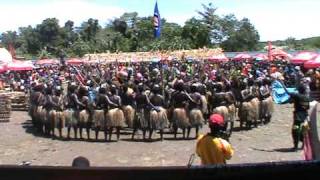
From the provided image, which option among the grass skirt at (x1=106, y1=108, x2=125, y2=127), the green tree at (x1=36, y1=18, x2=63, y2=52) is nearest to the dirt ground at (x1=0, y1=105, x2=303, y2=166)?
the grass skirt at (x1=106, y1=108, x2=125, y2=127)

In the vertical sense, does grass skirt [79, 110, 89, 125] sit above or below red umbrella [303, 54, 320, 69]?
below

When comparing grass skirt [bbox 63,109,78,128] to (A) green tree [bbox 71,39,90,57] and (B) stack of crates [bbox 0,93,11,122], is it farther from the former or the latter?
(A) green tree [bbox 71,39,90,57]

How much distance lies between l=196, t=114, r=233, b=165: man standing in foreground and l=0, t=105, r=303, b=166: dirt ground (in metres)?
5.80

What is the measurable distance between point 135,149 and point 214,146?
27.6 ft

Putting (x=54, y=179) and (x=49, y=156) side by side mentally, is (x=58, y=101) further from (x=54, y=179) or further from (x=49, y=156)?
(x=54, y=179)

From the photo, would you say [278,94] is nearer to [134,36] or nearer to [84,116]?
[84,116]

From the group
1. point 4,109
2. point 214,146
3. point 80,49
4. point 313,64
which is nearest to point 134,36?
Result: point 80,49

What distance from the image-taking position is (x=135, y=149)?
46.0 ft

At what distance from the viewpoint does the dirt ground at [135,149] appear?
40.4 ft

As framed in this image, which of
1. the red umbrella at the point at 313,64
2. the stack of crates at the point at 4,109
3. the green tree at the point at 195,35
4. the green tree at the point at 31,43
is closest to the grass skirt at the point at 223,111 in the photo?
the stack of crates at the point at 4,109

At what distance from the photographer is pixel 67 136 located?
16062 mm

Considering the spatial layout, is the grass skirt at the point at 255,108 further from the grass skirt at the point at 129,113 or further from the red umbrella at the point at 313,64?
the red umbrella at the point at 313,64

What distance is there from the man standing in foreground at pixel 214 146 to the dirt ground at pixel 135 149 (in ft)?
19.0

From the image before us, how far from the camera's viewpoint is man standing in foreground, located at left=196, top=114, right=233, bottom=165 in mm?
5727
